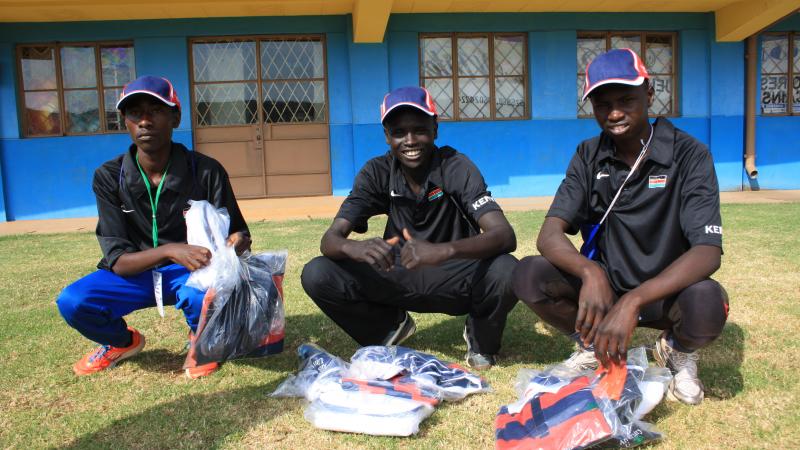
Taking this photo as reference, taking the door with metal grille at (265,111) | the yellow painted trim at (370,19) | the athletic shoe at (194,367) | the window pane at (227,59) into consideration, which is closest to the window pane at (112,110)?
the door with metal grille at (265,111)

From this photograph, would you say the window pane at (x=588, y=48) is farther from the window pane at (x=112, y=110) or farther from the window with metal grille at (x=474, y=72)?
the window pane at (x=112, y=110)

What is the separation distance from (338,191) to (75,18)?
467 cm

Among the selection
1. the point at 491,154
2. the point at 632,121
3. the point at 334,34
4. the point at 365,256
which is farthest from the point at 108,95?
the point at 632,121

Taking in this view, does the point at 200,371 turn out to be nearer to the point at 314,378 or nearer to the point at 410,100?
the point at 314,378

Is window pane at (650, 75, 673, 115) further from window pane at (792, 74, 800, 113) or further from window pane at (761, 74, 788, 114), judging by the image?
window pane at (792, 74, 800, 113)

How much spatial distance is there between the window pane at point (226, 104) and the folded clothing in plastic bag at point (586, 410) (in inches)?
337

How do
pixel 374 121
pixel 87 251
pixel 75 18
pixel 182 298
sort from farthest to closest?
pixel 374 121, pixel 75 18, pixel 87 251, pixel 182 298

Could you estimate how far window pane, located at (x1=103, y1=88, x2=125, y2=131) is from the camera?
9922mm

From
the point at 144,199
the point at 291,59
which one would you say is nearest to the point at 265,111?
the point at 291,59

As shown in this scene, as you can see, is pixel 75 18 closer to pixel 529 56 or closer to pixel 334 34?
pixel 334 34

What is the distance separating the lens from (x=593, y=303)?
7.68 ft

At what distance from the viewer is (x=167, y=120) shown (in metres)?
3.11

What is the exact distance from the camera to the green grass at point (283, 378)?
226cm

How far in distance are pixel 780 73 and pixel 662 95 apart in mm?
2120
